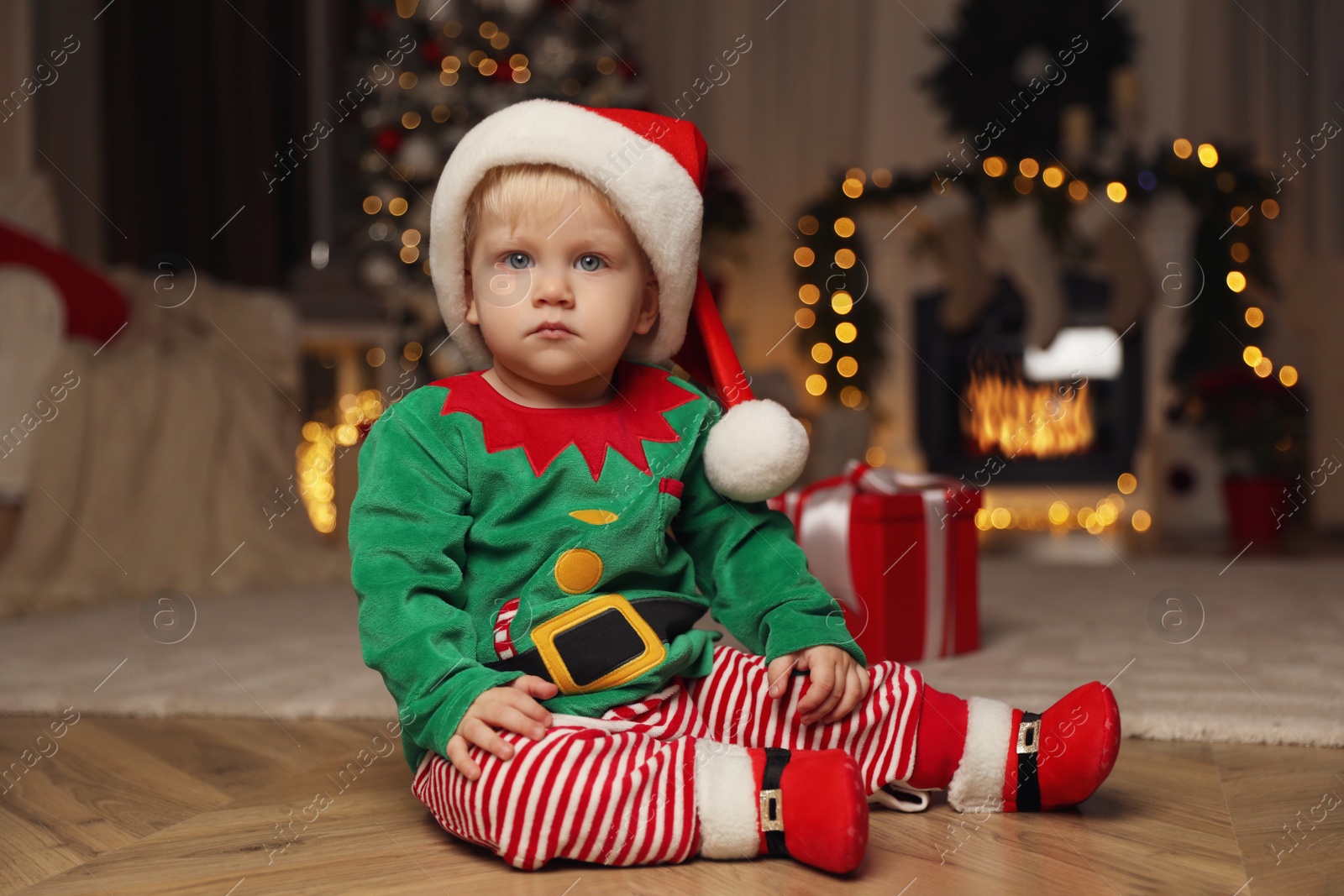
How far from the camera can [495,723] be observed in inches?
27.2

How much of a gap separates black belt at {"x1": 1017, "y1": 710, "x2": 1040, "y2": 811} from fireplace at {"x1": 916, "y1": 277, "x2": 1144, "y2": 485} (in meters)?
2.75

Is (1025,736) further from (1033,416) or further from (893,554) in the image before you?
(1033,416)

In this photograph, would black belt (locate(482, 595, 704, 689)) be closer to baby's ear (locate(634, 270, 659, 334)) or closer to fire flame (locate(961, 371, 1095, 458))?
baby's ear (locate(634, 270, 659, 334))

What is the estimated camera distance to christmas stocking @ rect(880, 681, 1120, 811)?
0.75 metres

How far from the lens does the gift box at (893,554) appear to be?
Answer: 4.40 ft

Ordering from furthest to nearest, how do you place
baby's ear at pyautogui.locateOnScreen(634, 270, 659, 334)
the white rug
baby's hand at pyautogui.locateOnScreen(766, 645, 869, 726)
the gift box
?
the gift box < the white rug < baby's ear at pyautogui.locateOnScreen(634, 270, 659, 334) < baby's hand at pyautogui.locateOnScreen(766, 645, 869, 726)

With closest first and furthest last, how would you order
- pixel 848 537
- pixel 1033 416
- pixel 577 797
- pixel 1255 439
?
1. pixel 577 797
2. pixel 848 537
3. pixel 1255 439
4. pixel 1033 416

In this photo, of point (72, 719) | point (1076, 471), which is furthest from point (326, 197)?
point (72, 719)

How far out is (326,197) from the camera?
439 centimetres

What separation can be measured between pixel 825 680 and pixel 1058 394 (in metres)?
2.93

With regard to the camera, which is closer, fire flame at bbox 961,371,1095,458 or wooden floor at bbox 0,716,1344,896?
wooden floor at bbox 0,716,1344,896

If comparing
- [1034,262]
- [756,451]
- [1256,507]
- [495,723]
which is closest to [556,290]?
[756,451]

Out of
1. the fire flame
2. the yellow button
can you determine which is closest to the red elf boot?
the yellow button

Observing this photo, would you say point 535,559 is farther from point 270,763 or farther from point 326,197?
point 326,197
